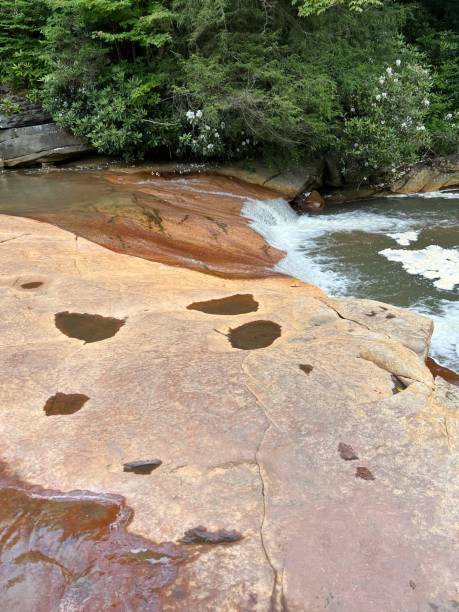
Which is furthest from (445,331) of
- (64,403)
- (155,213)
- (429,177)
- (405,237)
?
(429,177)

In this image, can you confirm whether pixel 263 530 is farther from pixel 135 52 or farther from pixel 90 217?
pixel 135 52

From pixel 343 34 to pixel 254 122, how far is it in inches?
135

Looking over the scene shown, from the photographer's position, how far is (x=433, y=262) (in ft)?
27.8

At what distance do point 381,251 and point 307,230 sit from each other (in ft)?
5.98

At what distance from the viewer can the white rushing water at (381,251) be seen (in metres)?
7.19

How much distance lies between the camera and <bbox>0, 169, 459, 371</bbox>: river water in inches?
281

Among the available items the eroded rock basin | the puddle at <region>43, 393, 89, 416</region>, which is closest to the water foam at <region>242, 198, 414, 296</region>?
the eroded rock basin

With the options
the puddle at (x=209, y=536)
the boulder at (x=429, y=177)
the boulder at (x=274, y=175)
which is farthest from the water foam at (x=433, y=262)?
the puddle at (x=209, y=536)

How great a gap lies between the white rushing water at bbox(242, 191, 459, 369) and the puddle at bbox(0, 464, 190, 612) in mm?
4167

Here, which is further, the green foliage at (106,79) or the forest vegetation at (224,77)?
the green foliage at (106,79)

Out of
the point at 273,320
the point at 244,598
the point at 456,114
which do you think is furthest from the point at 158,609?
the point at 456,114

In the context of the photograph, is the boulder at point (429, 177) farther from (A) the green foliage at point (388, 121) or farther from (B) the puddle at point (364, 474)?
(B) the puddle at point (364, 474)

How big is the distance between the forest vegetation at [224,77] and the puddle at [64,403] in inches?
304

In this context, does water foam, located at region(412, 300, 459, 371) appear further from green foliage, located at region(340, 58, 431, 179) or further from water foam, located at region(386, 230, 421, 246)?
green foliage, located at region(340, 58, 431, 179)
